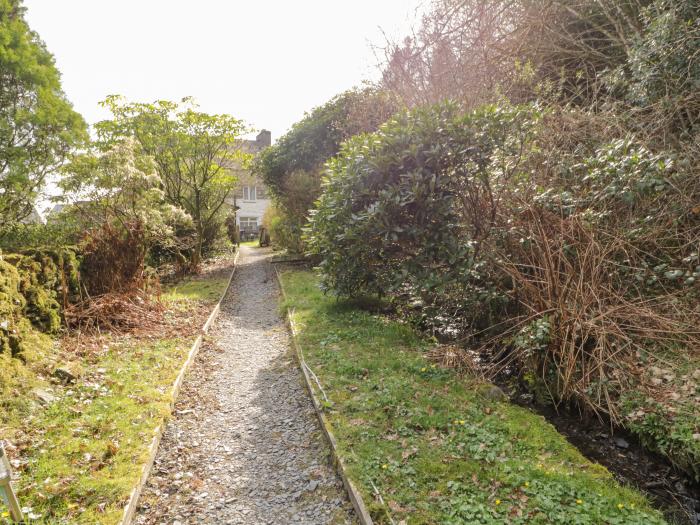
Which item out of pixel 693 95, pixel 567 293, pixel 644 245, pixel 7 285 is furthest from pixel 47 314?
pixel 693 95

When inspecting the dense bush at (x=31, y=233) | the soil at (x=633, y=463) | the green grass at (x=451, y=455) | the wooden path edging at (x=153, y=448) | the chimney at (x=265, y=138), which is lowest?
the soil at (x=633, y=463)

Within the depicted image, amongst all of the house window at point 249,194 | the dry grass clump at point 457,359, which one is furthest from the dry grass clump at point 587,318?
the house window at point 249,194

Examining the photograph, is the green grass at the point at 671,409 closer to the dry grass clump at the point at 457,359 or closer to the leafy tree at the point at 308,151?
the dry grass clump at the point at 457,359

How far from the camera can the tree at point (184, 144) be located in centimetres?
1677

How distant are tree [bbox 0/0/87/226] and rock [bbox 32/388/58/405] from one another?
43.6 ft

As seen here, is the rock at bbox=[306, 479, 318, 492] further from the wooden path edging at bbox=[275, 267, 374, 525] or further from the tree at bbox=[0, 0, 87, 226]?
the tree at bbox=[0, 0, 87, 226]

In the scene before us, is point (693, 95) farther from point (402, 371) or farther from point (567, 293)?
point (402, 371)

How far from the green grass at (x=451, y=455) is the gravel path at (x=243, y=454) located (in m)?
0.37

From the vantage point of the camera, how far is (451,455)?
167 inches

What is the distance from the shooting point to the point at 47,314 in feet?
23.4

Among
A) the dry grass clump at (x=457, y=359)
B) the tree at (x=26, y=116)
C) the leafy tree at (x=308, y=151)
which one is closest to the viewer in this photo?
the dry grass clump at (x=457, y=359)

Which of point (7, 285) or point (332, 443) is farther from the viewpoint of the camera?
point (7, 285)

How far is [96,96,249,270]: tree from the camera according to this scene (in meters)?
16.8

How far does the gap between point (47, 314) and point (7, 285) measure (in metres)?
1.22
